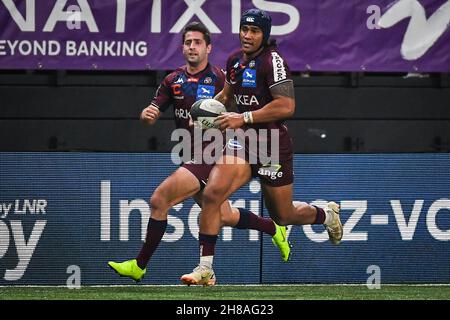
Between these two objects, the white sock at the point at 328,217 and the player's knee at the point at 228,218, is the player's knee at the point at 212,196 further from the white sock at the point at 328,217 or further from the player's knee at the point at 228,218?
the white sock at the point at 328,217

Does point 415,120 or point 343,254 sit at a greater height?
point 415,120

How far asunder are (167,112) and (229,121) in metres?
3.17

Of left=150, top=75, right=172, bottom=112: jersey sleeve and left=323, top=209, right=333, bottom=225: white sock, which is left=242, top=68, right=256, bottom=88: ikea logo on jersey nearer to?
left=150, top=75, right=172, bottom=112: jersey sleeve

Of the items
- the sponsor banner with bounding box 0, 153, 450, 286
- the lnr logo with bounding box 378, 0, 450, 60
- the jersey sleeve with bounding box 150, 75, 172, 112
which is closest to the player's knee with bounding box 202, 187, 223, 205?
the jersey sleeve with bounding box 150, 75, 172, 112

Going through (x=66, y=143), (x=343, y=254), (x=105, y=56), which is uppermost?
(x=105, y=56)

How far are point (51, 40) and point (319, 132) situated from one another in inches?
111

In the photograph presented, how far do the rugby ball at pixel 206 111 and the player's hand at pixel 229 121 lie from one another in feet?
0.87

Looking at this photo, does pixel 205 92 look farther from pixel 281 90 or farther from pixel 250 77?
pixel 281 90

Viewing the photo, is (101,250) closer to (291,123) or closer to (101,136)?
(101,136)

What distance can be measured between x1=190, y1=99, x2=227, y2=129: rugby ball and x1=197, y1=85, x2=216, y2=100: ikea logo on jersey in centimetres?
62

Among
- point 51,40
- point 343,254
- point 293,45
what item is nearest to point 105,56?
point 51,40

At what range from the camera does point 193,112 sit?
10.3m

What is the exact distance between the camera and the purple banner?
40.1ft

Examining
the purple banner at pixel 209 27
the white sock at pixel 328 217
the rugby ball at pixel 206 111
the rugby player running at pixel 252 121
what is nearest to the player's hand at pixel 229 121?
the rugby player running at pixel 252 121
